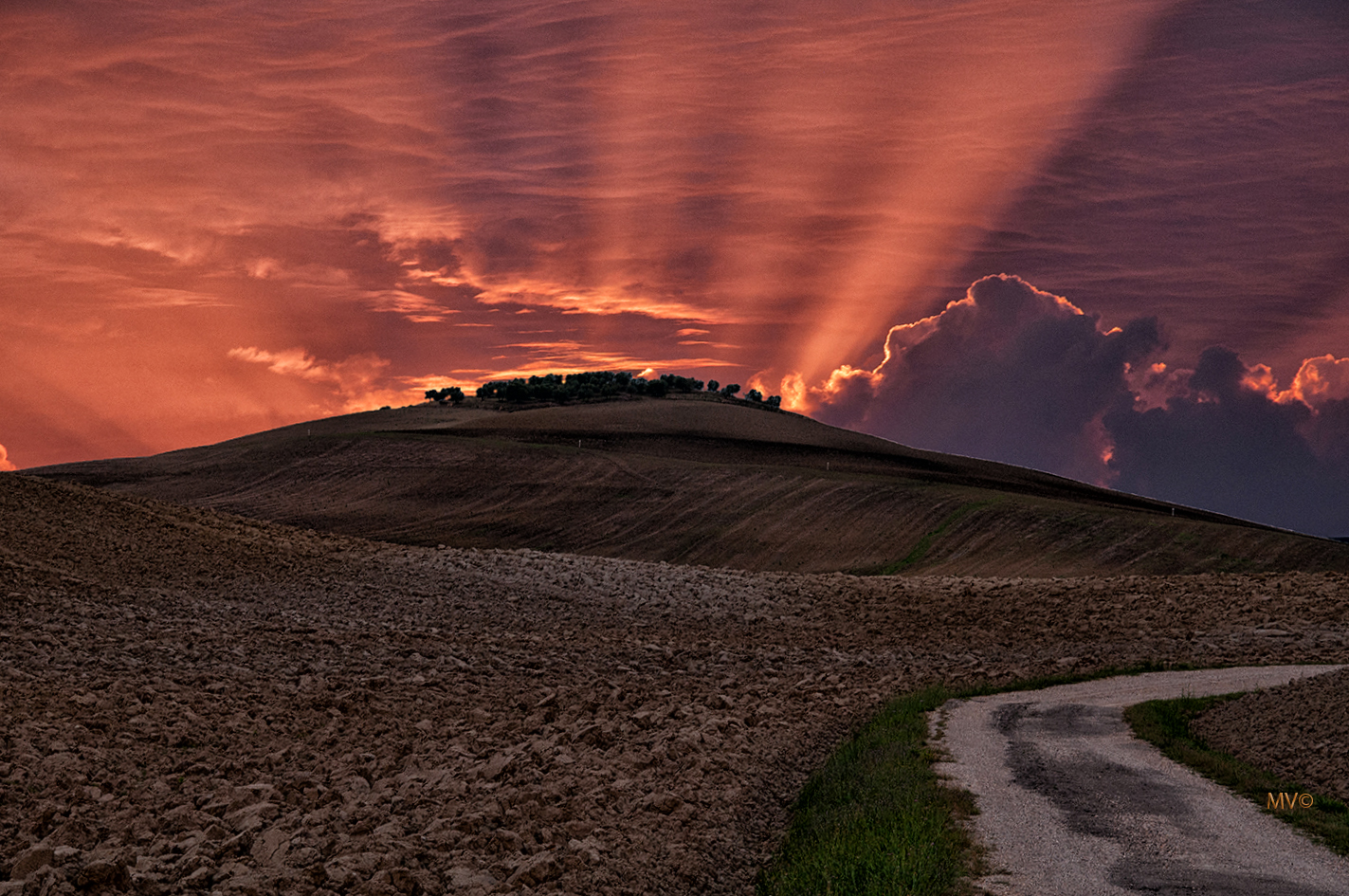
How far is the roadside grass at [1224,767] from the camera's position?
44.8ft

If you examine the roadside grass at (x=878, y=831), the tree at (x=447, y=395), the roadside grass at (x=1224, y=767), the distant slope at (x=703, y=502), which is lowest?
the roadside grass at (x=878, y=831)

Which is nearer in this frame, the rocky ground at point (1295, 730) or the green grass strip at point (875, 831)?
the green grass strip at point (875, 831)

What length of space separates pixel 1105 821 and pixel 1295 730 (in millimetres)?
7016

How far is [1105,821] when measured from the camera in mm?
13852

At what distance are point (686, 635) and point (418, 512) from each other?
4272 centimetres

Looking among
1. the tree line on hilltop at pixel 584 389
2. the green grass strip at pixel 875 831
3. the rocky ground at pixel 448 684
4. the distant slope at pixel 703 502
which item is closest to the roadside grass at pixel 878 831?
the green grass strip at pixel 875 831

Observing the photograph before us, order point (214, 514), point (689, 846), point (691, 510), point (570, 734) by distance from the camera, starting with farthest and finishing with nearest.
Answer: point (691, 510)
point (214, 514)
point (570, 734)
point (689, 846)

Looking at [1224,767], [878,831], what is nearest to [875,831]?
[878,831]

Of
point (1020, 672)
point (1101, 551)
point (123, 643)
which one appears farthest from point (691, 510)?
point (123, 643)

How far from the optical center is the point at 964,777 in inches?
647

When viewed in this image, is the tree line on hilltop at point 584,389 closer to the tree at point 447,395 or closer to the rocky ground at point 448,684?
the tree at point 447,395

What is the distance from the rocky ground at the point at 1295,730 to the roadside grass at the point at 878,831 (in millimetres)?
5692

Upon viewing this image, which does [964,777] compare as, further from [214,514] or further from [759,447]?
[759,447]

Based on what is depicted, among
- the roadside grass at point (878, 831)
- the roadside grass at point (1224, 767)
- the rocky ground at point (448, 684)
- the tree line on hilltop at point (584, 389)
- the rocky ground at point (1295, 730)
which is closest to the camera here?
the roadside grass at point (878, 831)
